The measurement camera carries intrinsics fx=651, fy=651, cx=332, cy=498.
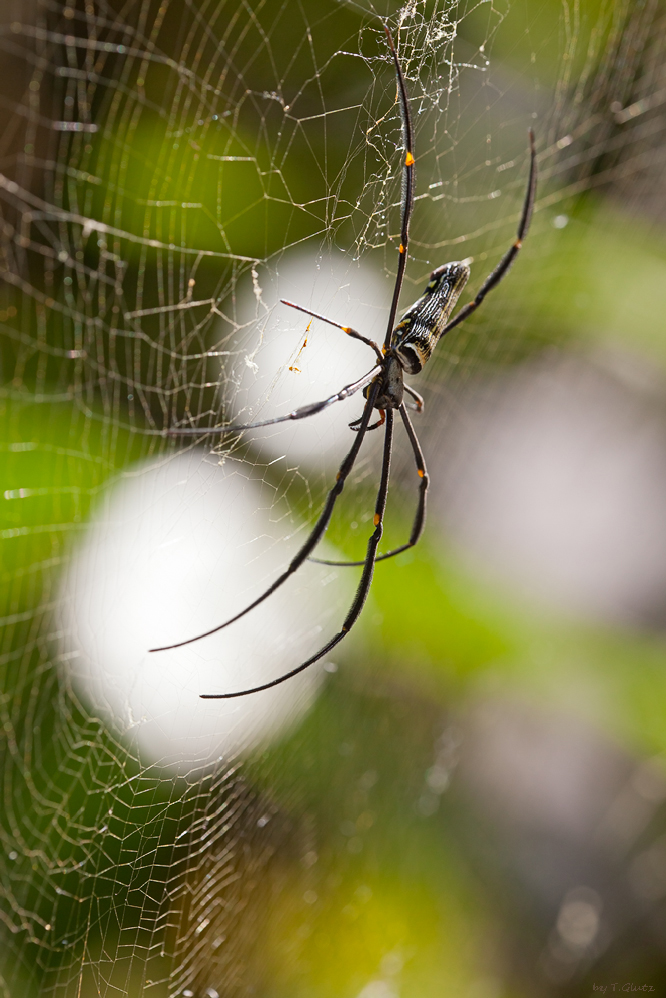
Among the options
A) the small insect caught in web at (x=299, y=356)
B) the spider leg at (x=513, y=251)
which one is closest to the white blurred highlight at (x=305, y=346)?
the small insect caught in web at (x=299, y=356)

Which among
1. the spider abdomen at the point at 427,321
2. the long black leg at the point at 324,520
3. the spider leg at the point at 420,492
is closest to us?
the long black leg at the point at 324,520

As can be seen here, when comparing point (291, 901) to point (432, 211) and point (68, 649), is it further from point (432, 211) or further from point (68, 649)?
point (432, 211)

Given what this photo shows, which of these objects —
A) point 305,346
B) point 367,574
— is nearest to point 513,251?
point 305,346

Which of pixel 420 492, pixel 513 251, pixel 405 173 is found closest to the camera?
pixel 405 173

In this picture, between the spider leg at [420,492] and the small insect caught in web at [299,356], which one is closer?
the small insect caught in web at [299,356]

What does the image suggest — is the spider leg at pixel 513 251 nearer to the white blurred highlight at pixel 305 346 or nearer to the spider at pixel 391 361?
the spider at pixel 391 361

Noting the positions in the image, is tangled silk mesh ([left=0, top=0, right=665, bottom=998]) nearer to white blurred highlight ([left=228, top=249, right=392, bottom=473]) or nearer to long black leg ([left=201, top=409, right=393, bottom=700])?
white blurred highlight ([left=228, top=249, right=392, bottom=473])

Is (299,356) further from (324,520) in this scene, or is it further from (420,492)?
(420,492)
